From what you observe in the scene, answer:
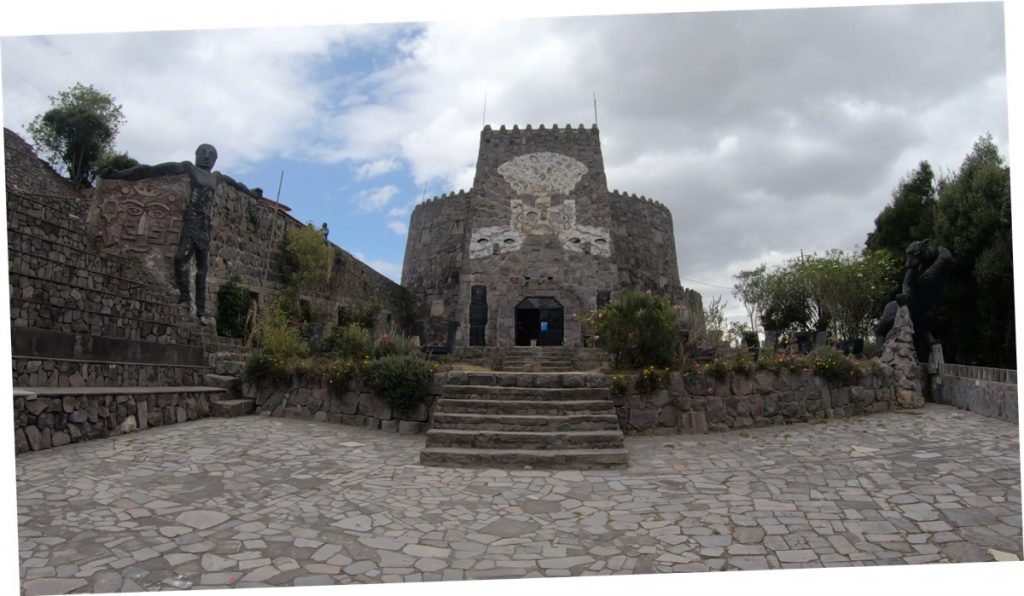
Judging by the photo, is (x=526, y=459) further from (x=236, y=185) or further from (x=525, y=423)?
(x=236, y=185)

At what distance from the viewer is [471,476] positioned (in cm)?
595

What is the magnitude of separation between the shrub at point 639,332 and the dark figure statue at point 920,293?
5.11 metres

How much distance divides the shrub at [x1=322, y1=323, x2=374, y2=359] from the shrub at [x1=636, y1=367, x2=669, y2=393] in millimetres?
4567

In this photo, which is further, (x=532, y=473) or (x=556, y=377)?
(x=556, y=377)

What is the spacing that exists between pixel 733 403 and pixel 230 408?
303 inches

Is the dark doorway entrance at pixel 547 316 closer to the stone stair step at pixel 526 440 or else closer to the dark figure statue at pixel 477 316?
the dark figure statue at pixel 477 316

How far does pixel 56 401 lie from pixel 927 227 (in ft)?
75.0

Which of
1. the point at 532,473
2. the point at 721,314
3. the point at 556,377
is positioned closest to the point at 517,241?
the point at 721,314

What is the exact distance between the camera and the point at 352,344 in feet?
32.7

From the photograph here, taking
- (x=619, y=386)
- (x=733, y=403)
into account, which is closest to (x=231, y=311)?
(x=619, y=386)

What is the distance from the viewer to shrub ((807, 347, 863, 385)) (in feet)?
30.6

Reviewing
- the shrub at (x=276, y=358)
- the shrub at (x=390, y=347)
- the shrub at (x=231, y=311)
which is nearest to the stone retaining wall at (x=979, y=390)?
the shrub at (x=390, y=347)

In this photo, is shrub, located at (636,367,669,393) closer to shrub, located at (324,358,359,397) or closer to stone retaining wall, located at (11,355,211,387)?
shrub, located at (324,358,359,397)

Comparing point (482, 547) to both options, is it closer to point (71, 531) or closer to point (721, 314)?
point (71, 531)
